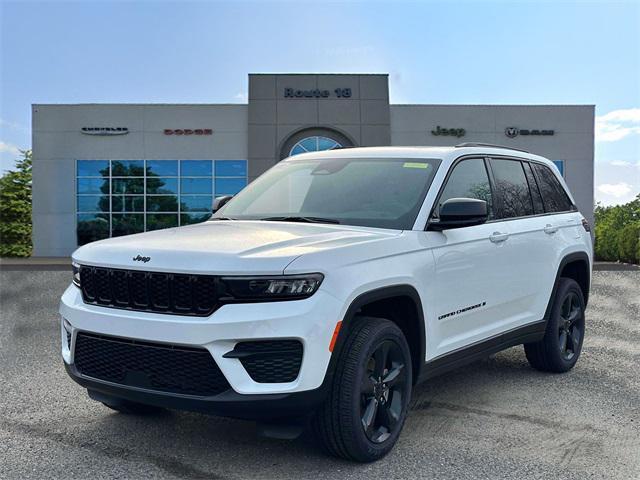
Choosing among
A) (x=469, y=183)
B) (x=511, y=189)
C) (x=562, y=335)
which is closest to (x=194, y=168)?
(x=562, y=335)

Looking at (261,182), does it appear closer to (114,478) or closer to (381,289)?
(381,289)

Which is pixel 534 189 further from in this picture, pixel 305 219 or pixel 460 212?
pixel 305 219

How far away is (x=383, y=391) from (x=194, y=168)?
1096 inches

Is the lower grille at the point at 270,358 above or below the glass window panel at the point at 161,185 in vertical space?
below

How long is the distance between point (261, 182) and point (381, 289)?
2.05 m

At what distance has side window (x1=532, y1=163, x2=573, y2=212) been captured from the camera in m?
6.26

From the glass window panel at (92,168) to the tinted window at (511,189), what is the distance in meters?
27.6

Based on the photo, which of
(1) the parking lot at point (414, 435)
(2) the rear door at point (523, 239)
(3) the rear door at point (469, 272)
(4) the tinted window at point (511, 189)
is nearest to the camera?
(1) the parking lot at point (414, 435)

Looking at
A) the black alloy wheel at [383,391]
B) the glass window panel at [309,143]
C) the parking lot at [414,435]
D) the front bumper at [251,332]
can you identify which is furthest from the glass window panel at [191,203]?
the front bumper at [251,332]

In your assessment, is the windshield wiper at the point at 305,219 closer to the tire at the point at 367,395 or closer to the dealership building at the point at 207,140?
the tire at the point at 367,395

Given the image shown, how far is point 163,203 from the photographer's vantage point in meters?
30.8

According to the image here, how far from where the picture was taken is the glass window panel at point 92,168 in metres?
30.9

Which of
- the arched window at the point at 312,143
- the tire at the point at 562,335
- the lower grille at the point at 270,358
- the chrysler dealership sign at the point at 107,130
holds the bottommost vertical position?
the tire at the point at 562,335

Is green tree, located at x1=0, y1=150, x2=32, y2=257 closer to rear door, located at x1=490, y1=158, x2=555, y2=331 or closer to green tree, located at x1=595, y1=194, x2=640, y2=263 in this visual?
green tree, located at x1=595, y1=194, x2=640, y2=263
